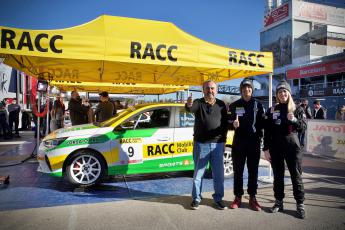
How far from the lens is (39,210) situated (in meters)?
4.25

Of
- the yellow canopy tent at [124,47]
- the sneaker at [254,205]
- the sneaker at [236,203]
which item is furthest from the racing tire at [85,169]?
the sneaker at [254,205]

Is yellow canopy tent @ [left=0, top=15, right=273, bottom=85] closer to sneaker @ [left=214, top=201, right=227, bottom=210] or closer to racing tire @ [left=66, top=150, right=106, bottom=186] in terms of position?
racing tire @ [left=66, top=150, right=106, bottom=186]

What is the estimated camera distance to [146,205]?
4.50 m

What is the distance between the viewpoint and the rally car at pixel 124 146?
5262mm

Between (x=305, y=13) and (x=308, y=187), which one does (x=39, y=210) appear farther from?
(x=305, y=13)

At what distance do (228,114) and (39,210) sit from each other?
325cm

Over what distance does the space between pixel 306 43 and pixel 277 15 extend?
827 centimetres

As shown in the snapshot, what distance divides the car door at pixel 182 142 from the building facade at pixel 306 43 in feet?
101

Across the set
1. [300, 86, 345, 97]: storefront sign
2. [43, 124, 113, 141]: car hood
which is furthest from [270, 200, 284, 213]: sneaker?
[300, 86, 345, 97]: storefront sign

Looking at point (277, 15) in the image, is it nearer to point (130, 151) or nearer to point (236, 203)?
point (130, 151)

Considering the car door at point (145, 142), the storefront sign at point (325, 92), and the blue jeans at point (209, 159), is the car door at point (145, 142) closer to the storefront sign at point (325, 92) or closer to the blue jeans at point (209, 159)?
the blue jeans at point (209, 159)

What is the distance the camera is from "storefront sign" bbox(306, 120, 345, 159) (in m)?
8.20

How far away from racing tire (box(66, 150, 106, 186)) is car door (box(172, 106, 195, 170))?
4.89 ft

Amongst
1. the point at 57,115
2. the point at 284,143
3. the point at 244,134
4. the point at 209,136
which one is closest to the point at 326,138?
the point at 284,143
